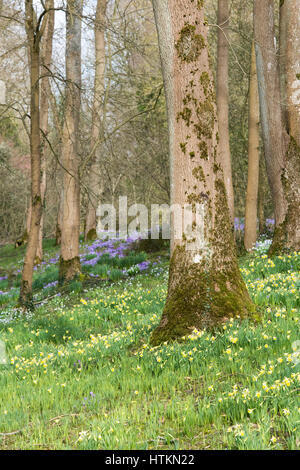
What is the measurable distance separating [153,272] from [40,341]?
487 cm

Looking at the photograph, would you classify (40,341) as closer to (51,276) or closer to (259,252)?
(259,252)

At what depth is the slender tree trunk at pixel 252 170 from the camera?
11.7m

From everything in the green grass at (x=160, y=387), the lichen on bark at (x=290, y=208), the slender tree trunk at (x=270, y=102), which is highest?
the slender tree trunk at (x=270, y=102)

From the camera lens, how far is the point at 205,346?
4.43 m

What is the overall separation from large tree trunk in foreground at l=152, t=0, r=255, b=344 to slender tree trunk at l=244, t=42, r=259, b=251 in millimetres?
6789

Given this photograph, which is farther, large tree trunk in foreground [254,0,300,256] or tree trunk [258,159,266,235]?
tree trunk [258,159,266,235]

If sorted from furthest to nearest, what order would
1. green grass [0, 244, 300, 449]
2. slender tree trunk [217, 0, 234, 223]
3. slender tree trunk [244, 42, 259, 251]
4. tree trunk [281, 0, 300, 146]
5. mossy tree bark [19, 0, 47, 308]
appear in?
slender tree trunk [244, 42, 259, 251] → slender tree trunk [217, 0, 234, 223] → mossy tree bark [19, 0, 47, 308] → tree trunk [281, 0, 300, 146] → green grass [0, 244, 300, 449]

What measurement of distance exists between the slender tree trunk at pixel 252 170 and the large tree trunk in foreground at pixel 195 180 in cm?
679

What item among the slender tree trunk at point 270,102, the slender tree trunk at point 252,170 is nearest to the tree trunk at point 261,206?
the slender tree trunk at point 252,170

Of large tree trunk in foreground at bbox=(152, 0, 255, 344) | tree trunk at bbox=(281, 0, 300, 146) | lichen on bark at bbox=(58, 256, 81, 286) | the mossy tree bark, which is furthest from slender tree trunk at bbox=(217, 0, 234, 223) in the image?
large tree trunk in foreground at bbox=(152, 0, 255, 344)

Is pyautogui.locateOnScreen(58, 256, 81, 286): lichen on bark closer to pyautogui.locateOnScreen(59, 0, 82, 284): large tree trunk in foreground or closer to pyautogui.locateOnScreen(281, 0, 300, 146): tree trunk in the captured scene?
pyautogui.locateOnScreen(59, 0, 82, 284): large tree trunk in foreground

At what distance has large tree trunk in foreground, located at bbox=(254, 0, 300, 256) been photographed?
8414 mm

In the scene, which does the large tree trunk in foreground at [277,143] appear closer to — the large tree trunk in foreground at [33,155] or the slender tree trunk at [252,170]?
the slender tree trunk at [252,170]

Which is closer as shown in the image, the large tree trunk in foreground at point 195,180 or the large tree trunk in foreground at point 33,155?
the large tree trunk in foreground at point 195,180
